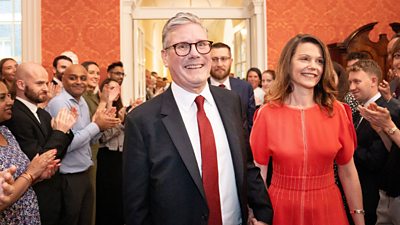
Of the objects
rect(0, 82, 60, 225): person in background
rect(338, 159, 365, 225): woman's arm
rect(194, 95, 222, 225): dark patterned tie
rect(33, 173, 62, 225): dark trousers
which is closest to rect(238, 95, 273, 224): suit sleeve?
rect(194, 95, 222, 225): dark patterned tie

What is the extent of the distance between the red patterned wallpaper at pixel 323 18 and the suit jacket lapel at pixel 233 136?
5.05 m

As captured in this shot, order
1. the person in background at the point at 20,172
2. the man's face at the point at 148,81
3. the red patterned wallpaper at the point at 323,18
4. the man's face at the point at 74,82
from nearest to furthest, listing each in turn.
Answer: the person in background at the point at 20,172 < the man's face at the point at 74,82 < the red patterned wallpaper at the point at 323,18 < the man's face at the point at 148,81

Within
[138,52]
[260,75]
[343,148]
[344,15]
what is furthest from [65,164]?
[344,15]

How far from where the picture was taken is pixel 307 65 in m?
2.29

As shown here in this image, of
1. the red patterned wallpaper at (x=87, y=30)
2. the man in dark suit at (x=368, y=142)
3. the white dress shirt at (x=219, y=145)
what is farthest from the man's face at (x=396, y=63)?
the red patterned wallpaper at (x=87, y=30)

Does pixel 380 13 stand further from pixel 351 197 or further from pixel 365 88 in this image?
pixel 351 197

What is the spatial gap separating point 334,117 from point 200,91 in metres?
0.82

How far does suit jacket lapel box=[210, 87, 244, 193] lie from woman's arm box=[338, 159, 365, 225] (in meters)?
0.78

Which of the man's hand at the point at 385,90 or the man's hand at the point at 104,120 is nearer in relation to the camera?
the man's hand at the point at 385,90

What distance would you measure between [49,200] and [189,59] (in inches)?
68.9

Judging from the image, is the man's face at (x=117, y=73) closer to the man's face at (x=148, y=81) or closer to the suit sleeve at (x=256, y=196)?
the man's face at (x=148, y=81)

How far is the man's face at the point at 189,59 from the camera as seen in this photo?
180 cm

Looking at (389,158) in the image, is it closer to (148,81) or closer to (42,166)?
(42,166)

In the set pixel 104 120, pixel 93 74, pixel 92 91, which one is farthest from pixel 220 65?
pixel 93 74
